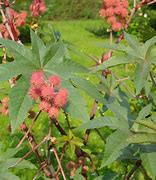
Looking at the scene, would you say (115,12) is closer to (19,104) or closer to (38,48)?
(38,48)

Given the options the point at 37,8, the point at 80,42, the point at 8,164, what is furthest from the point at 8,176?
the point at 80,42

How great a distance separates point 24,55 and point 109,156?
1.42 ft

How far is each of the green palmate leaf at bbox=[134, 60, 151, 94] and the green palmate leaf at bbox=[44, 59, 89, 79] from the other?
172mm

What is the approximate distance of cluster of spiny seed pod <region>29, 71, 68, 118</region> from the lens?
1.28m

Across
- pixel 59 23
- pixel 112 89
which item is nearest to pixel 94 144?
pixel 112 89

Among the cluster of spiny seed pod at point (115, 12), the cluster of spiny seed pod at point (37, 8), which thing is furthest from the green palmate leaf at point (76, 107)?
the cluster of spiny seed pod at point (37, 8)

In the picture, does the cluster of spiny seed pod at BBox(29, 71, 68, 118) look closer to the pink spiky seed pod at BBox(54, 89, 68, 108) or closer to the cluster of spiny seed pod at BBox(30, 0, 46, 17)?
the pink spiky seed pod at BBox(54, 89, 68, 108)

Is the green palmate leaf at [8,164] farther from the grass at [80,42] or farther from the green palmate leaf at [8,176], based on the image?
the grass at [80,42]

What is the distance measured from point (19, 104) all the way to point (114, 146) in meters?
0.32

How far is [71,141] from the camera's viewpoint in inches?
65.9

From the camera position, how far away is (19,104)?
4.50ft

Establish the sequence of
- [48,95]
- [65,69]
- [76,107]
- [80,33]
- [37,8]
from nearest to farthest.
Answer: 1. [48,95]
2. [76,107]
3. [65,69]
4. [37,8]
5. [80,33]

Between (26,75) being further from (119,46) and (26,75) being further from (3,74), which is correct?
(119,46)

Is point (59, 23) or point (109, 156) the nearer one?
point (109, 156)
